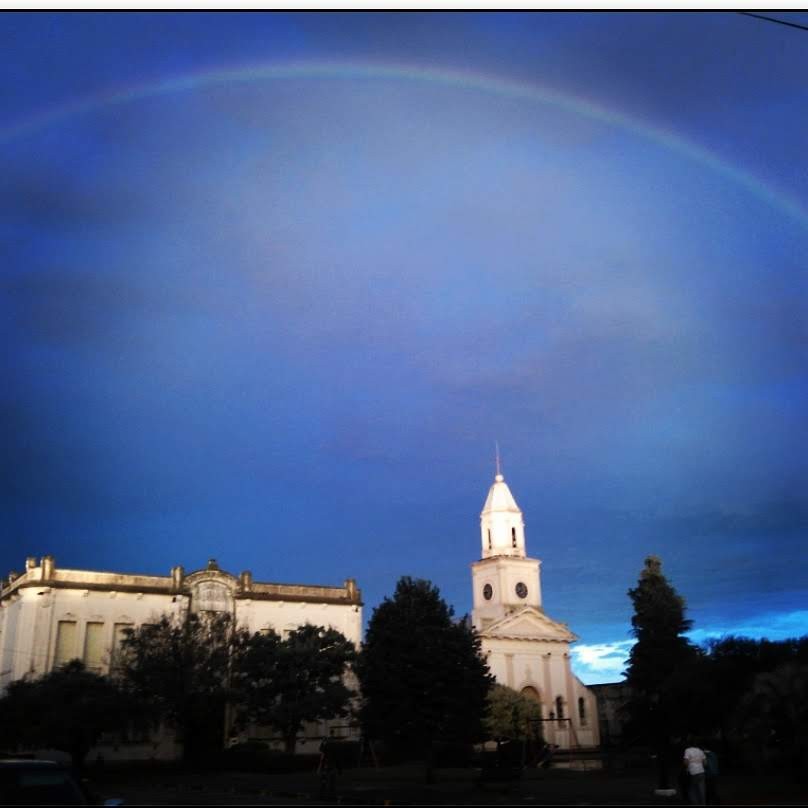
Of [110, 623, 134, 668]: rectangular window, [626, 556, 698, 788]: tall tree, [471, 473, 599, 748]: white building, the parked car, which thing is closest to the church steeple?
[471, 473, 599, 748]: white building

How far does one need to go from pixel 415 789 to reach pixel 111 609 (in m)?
29.0

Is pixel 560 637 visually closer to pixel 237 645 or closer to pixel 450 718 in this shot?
pixel 237 645

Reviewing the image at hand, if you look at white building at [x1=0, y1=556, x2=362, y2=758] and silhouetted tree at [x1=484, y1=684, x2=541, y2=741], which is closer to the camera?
white building at [x1=0, y1=556, x2=362, y2=758]

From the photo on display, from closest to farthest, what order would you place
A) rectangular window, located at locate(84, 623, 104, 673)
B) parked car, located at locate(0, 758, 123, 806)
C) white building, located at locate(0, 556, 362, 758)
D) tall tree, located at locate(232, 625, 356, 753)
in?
parked car, located at locate(0, 758, 123, 806)
tall tree, located at locate(232, 625, 356, 753)
white building, located at locate(0, 556, 362, 758)
rectangular window, located at locate(84, 623, 104, 673)

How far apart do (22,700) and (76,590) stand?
37.5 ft

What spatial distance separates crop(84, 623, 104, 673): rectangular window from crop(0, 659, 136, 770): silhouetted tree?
8.71 metres

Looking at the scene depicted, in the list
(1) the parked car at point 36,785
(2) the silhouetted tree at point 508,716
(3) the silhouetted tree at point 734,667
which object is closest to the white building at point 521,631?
(2) the silhouetted tree at point 508,716

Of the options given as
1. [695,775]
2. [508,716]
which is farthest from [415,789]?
[508,716]

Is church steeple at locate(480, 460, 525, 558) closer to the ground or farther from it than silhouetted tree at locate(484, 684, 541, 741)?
farther from it

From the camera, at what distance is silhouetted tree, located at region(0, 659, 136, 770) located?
132ft

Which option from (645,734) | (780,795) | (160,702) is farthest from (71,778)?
(645,734)

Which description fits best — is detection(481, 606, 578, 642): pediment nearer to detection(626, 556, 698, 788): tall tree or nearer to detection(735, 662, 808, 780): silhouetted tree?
detection(626, 556, 698, 788): tall tree

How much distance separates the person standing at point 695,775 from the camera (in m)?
19.9

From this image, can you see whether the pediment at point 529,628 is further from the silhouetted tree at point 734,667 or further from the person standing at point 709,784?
the person standing at point 709,784
